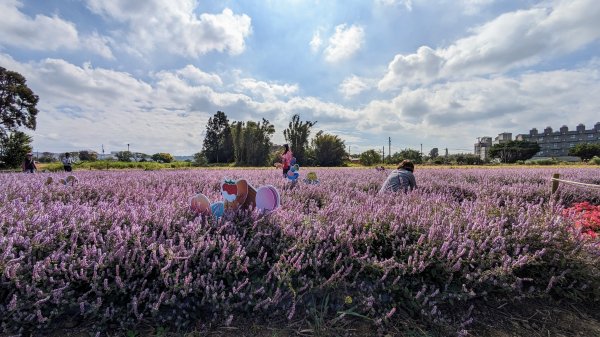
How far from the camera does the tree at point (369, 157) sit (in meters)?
40.8

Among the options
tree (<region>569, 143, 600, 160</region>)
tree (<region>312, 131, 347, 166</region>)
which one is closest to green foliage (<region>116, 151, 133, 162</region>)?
tree (<region>312, 131, 347, 166</region>)

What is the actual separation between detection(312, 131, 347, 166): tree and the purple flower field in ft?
132

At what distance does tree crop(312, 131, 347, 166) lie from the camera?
142 feet

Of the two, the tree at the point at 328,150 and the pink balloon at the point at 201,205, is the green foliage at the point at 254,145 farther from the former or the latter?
the pink balloon at the point at 201,205

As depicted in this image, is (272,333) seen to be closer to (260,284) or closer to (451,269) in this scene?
(260,284)

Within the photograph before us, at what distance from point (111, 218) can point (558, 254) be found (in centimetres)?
384

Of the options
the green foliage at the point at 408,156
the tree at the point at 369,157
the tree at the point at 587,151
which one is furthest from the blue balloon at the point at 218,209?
the tree at the point at 587,151

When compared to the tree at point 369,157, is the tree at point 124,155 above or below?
above

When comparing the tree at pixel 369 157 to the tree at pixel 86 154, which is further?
the tree at pixel 86 154

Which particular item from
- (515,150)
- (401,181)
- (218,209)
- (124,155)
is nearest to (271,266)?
(218,209)

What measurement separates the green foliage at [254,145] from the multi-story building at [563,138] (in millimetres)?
102841

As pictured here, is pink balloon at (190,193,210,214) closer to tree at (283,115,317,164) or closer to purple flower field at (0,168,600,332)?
purple flower field at (0,168,600,332)

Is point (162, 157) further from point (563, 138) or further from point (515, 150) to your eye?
point (563, 138)

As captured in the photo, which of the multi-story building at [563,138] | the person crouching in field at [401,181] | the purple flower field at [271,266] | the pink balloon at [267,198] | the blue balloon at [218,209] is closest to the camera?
the purple flower field at [271,266]
